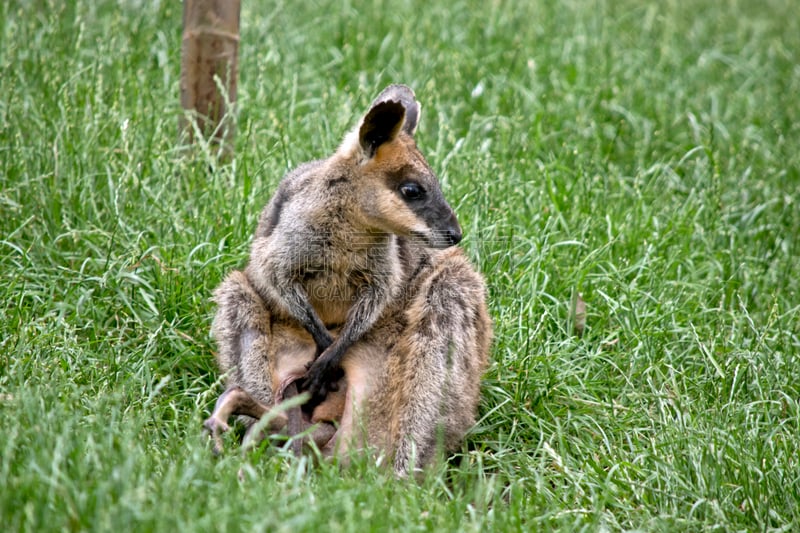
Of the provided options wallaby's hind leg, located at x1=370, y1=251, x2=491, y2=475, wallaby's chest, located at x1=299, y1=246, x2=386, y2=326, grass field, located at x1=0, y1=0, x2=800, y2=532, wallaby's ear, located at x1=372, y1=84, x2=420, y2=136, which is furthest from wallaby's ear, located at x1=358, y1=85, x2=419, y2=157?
grass field, located at x1=0, y1=0, x2=800, y2=532

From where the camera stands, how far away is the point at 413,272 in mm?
4938

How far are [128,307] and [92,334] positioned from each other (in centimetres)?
23

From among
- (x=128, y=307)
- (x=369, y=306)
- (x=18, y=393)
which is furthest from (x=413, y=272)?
(x=18, y=393)

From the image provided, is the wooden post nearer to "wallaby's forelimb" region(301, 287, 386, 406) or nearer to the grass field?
the grass field

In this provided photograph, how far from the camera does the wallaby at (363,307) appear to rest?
4.57 metres

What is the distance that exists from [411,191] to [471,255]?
1046 millimetres

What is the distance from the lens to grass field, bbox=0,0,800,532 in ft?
12.1

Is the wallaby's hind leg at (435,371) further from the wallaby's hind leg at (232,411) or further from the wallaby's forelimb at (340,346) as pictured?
the wallaby's hind leg at (232,411)

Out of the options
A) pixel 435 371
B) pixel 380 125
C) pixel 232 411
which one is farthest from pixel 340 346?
pixel 380 125

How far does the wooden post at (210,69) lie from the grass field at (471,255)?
198 millimetres

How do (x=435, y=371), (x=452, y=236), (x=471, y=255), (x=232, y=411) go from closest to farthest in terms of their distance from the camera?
(x=232, y=411)
(x=435, y=371)
(x=452, y=236)
(x=471, y=255)

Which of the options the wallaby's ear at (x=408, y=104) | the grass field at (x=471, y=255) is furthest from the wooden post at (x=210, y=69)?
the wallaby's ear at (x=408, y=104)

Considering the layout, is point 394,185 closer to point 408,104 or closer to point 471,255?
point 408,104

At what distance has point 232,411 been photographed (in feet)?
14.3
